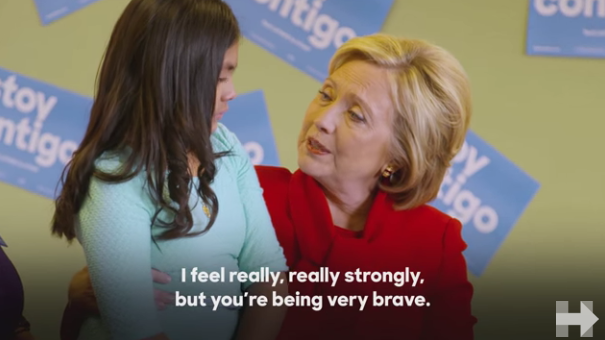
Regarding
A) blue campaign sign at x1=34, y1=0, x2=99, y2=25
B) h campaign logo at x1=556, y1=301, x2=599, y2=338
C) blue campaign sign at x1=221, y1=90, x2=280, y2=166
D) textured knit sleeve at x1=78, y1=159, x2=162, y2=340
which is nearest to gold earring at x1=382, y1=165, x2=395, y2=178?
h campaign logo at x1=556, y1=301, x2=599, y2=338

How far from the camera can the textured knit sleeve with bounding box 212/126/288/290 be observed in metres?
1.05

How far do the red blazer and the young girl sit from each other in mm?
237

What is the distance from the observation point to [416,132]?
1235 millimetres

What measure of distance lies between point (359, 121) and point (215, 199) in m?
0.33

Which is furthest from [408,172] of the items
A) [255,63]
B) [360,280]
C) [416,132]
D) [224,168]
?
[255,63]

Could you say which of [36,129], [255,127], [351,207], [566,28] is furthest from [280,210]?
[566,28]

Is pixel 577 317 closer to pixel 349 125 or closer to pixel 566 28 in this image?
pixel 349 125

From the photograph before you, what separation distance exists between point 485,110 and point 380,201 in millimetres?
912

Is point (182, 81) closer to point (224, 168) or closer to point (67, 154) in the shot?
point (224, 168)

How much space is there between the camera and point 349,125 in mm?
1219

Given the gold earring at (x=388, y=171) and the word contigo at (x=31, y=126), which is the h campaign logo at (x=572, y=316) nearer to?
the gold earring at (x=388, y=171)

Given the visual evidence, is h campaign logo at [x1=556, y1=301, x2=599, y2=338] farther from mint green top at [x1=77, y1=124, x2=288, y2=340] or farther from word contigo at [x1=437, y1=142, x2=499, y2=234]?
word contigo at [x1=437, y1=142, x2=499, y2=234]

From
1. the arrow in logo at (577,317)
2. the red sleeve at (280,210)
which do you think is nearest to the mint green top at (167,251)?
the red sleeve at (280,210)

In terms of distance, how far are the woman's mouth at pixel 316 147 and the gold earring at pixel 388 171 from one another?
0.38ft
